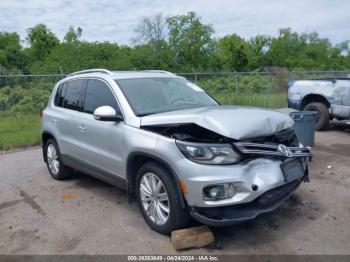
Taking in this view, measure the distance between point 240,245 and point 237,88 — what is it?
482 inches

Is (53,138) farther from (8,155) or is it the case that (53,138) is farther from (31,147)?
(31,147)

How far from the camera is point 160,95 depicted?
15.1 ft

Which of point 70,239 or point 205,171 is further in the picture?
point 70,239

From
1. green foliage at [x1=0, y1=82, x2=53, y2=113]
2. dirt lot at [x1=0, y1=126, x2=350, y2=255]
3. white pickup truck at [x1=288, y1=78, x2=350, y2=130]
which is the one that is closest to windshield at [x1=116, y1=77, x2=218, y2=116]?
dirt lot at [x1=0, y1=126, x2=350, y2=255]

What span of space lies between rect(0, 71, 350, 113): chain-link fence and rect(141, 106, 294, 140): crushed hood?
870cm

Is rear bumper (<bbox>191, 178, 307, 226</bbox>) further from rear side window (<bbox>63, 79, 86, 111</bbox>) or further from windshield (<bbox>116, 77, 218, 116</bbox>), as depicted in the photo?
rear side window (<bbox>63, 79, 86, 111</bbox>)

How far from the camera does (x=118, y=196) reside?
507 cm

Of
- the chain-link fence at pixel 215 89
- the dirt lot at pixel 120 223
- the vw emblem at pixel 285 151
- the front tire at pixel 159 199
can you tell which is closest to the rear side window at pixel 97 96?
the front tire at pixel 159 199

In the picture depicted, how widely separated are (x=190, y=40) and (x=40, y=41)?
19.9 metres

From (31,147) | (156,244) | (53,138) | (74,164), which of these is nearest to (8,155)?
(31,147)

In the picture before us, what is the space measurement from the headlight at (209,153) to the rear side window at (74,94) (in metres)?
2.39

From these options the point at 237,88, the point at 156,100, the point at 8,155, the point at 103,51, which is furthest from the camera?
the point at 103,51

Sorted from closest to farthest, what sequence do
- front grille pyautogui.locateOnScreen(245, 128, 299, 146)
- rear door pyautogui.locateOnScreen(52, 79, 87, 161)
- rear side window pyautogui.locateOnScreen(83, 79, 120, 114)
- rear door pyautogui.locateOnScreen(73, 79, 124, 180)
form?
1. front grille pyautogui.locateOnScreen(245, 128, 299, 146)
2. rear door pyautogui.locateOnScreen(73, 79, 124, 180)
3. rear side window pyautogui.locateOnScreen(83, 79, 120, 114)
4. rear door pyautogui.locateOnScreen(52, 79, 87, 161)

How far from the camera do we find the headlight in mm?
3332
